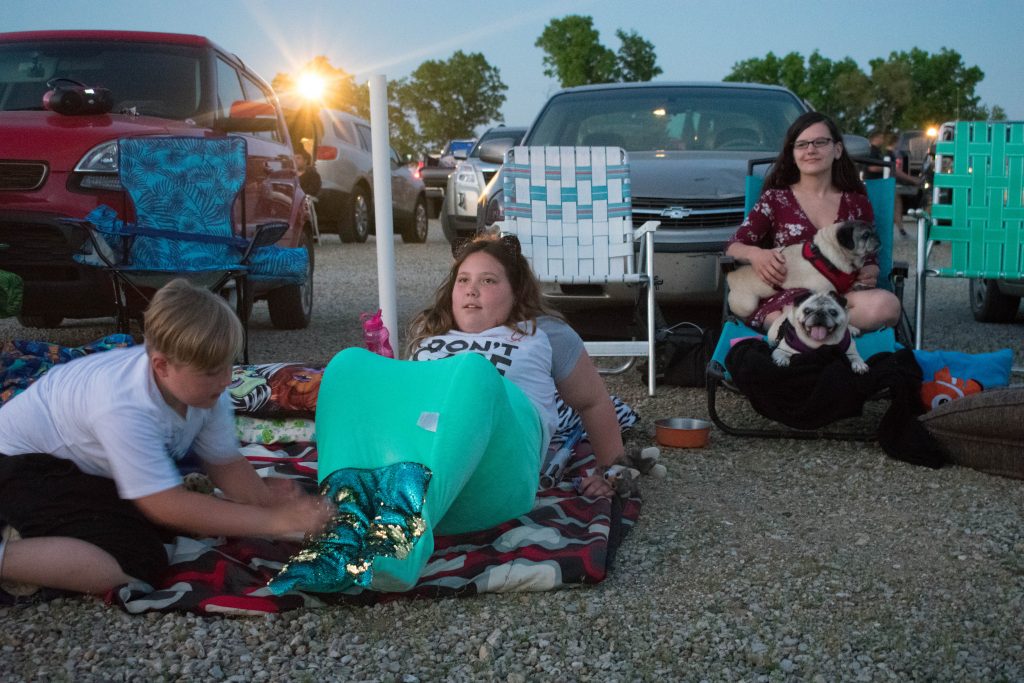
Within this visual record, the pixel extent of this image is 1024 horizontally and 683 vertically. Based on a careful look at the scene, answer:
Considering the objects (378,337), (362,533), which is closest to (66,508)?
(362,533)

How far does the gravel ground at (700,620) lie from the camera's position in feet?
7.20

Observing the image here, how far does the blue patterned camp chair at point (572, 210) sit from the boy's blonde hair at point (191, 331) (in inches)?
125

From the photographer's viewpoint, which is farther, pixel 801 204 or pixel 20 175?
pixel 20 175

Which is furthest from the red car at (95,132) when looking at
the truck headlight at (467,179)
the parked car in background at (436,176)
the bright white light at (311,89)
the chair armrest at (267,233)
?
the parked car in background at (436,176)

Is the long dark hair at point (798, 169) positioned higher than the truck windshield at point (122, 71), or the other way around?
the truck windshield at point (122, 71)

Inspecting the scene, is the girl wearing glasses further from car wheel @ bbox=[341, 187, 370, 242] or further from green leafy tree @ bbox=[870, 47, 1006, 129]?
green leafy tree @ bbox=[870, 47, 1006, 129]

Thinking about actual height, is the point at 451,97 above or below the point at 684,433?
above

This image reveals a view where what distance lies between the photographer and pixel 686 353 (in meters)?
5.22

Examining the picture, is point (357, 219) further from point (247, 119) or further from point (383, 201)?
point (383, 201)

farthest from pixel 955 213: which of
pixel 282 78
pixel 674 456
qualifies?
pixel 282 78

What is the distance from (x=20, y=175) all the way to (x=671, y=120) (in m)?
3.90

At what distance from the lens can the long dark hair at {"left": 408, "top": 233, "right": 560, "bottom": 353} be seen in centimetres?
340

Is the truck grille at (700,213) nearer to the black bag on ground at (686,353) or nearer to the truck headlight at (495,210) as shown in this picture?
the black bag on ground at (686,353)

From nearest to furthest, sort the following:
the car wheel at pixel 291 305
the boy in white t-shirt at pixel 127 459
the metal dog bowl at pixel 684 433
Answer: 1. the boy in white t-shirt at pixel 127 459
2. the metal dog bowl at pixel 684 433
3. the car wheel at pixel 291 305
